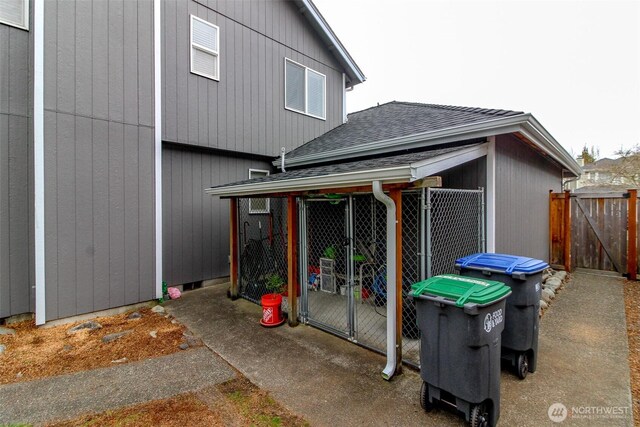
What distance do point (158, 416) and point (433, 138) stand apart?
179 inches

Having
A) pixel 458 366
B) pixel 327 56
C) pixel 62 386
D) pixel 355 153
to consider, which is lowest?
pixel 62 386

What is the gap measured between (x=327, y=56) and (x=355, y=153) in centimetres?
468

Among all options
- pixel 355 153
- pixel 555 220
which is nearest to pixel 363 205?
pixel 355 153

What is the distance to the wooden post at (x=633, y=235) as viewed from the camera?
621 centimetres

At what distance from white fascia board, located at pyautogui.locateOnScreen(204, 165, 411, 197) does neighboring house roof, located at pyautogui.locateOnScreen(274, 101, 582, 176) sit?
204 centimetres

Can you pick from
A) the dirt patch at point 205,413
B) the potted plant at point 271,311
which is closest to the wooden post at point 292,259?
the potted plant at point 271,311

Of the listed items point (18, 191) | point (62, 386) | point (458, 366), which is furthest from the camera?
point (18, 191)

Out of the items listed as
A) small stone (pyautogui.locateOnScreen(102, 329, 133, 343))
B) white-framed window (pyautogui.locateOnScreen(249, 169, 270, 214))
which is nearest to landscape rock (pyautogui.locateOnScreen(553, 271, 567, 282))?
white-framed window (pyautogui.locateOnScreen(249, 169, 270, 214))

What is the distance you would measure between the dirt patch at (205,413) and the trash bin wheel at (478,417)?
1.21 metres

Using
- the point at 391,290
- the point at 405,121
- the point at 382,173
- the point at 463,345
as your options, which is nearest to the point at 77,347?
the point at 391,290

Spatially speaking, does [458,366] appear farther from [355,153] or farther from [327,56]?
[327,56]

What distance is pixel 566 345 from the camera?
11.5 ft

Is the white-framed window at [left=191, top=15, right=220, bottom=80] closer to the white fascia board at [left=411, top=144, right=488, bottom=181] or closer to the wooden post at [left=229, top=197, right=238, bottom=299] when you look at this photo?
the wooden post at [left=229, top=197, right=238, bottom=299]

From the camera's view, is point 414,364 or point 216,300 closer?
point 414,364
